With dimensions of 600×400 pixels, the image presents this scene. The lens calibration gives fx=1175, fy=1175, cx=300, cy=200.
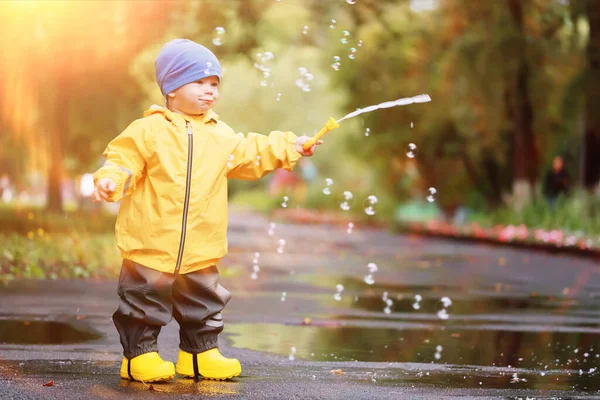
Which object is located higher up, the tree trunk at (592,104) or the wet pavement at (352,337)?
the tree trunk at (592,104)

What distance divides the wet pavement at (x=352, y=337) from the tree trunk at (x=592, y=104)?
27.7 ft

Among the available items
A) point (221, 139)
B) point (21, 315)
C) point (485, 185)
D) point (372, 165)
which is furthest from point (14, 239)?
point (372, 165)

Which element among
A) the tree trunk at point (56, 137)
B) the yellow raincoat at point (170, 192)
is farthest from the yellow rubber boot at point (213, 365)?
the tree trunk at point (56, 137)

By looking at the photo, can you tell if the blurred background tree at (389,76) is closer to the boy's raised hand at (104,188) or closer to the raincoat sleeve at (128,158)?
the raincoat sleeve at (128,158)

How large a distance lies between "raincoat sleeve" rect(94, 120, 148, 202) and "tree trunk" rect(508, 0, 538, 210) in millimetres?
22096

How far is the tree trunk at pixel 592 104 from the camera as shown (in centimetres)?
2422

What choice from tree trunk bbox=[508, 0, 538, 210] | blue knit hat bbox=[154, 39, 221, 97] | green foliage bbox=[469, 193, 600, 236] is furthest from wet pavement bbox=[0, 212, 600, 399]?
tree trunk bbox=[508, 0, 538, 210]

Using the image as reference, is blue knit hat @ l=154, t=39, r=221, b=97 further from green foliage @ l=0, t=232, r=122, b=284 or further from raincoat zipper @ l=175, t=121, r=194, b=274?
green foliage @ l=0, t=232, r=122, b=284

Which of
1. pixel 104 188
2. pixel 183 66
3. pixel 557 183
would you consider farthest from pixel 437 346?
pixel 557 183

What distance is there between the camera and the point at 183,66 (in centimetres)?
617

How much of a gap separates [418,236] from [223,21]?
12956 millimetres

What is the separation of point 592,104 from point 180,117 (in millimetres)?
19527

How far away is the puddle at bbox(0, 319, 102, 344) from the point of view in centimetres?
781

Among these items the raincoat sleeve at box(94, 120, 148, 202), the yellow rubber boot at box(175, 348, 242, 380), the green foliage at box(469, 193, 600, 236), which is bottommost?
the yellow rubber boot at box(175, 348, 242, 380)
